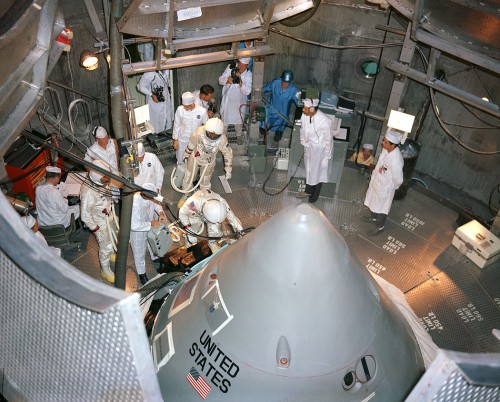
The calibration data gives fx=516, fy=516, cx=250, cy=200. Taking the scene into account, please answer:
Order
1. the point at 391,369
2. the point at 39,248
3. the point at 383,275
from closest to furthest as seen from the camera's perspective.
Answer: the point at 39,248, the point at 391,369, the point at 383,275

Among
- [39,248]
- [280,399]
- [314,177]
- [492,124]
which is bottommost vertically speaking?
[314,177]

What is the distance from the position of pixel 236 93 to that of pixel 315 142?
2.26 m

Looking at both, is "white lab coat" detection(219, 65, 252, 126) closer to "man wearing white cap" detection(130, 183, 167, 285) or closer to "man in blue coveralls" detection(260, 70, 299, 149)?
"man in blue coveralls" detection(260, 70, 299, 149)

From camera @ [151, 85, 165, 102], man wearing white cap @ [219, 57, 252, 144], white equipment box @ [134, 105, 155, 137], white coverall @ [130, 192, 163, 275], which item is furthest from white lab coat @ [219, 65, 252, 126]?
white coverall @ [130, 192, 163, 275]

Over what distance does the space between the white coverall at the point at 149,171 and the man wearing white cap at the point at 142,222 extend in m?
0.17

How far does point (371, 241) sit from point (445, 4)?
3493 mm

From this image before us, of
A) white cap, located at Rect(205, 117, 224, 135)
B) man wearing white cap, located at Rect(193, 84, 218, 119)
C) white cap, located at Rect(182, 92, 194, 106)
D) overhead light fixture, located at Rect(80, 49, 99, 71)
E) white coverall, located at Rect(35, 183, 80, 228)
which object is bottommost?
white coverall, located at Rect(35, 183, 80, 228)

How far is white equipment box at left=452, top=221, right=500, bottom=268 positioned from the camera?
751 cm

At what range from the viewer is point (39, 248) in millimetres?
2008

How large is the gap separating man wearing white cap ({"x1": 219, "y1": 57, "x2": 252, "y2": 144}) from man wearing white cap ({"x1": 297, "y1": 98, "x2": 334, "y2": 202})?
1.82 meters

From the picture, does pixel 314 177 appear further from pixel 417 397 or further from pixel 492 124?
pixel 417 397

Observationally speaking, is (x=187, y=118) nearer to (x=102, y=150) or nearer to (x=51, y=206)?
(x=102, y=150)

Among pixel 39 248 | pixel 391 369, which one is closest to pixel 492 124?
Result: pixel 391 369

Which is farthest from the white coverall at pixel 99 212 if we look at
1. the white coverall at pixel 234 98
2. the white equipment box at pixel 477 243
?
the white equipment box at pixel 477 243
